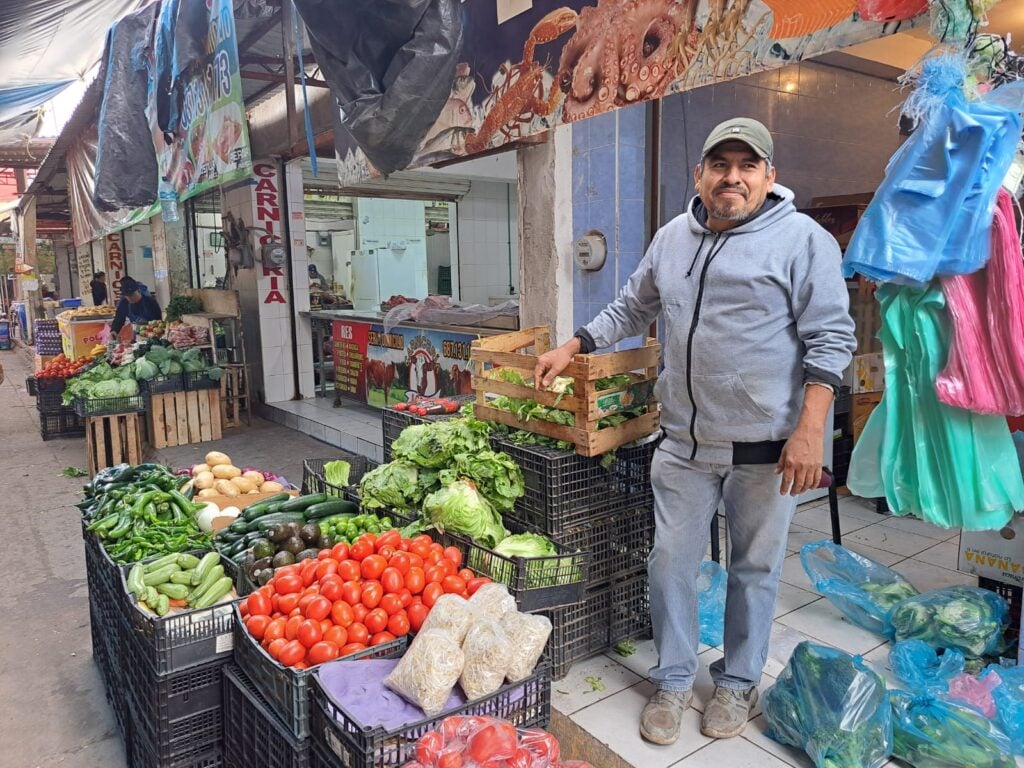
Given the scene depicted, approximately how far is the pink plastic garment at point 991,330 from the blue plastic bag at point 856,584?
183cm

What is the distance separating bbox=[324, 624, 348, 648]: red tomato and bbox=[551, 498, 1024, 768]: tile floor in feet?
3.70

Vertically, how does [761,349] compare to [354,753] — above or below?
above

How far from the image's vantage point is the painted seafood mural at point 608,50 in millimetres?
2424

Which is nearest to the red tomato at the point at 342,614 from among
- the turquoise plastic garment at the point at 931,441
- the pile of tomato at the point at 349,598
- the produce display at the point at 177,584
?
the pile of tomato at the point at 349,598

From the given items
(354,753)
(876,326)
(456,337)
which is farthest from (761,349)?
(456,337)

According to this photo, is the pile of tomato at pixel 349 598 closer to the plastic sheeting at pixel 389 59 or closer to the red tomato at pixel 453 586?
the red tomato at pixel 453 586

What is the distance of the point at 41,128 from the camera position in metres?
14.8

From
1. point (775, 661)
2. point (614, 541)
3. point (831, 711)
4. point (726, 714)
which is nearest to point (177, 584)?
point (614, 541)

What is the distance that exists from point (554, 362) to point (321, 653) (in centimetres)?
150

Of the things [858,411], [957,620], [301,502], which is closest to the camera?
[957,620]

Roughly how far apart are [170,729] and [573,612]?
1.70 m

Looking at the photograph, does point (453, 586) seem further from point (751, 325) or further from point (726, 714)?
point (751, 325)

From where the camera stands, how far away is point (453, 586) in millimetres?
2738

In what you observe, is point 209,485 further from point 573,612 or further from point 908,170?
point 908,170
